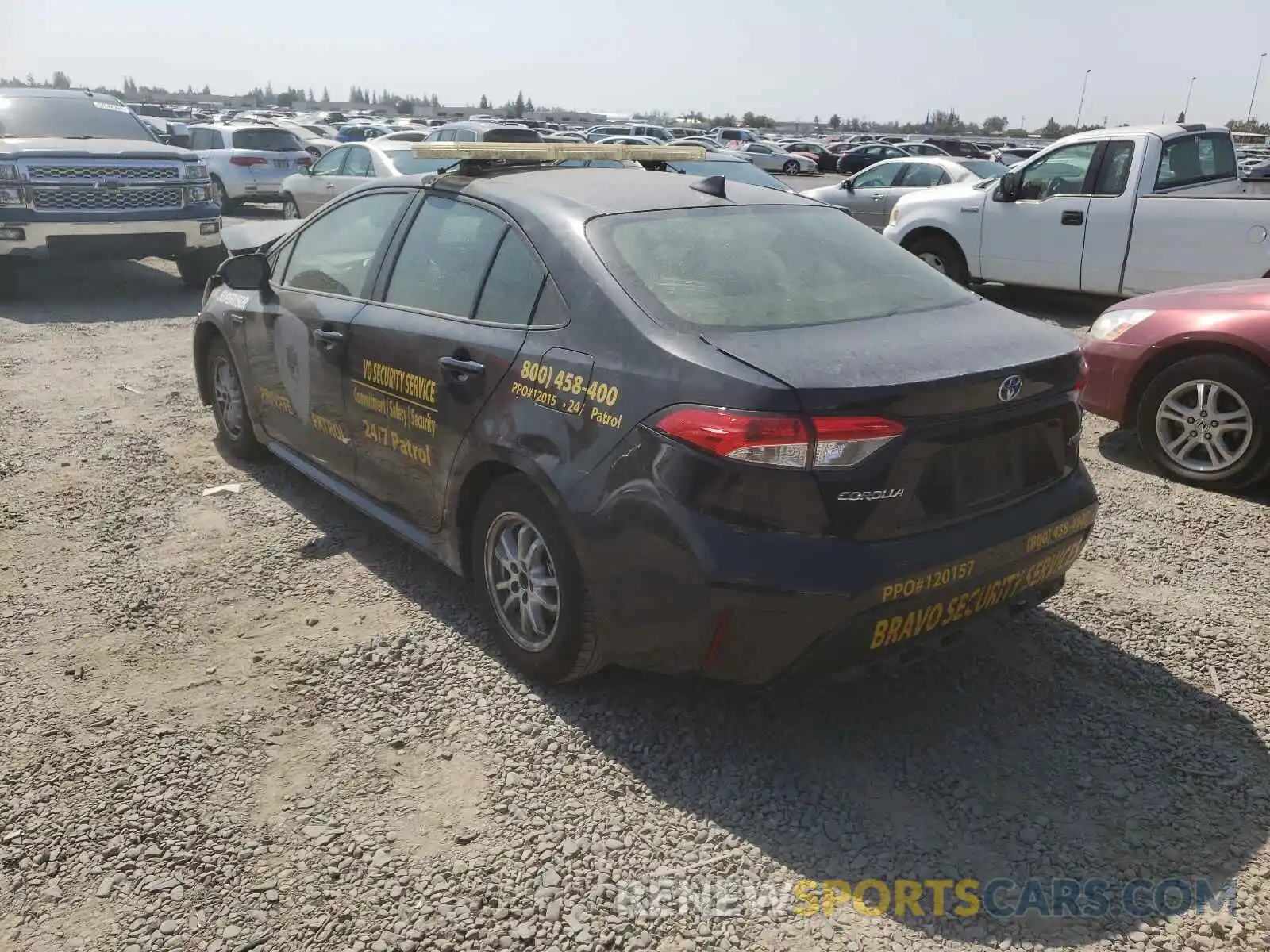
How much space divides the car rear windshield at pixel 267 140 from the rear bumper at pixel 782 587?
17.8 m

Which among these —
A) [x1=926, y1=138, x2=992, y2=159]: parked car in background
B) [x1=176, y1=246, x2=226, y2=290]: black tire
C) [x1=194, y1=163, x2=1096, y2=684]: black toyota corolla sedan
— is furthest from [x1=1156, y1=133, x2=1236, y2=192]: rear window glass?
[x1=926, y1=138, x2=992, y2=159]: parked car in background

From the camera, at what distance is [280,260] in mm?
4801

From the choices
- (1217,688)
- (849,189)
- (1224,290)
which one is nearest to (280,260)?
(1217,688)

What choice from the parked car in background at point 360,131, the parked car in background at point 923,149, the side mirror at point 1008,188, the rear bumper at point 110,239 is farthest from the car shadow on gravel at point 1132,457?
the parked car in background at point 360,131

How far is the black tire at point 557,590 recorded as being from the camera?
2992mm

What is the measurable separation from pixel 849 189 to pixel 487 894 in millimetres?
12652

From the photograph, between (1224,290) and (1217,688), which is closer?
(1217,688)

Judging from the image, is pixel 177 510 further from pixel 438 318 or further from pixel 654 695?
pixel 654 695

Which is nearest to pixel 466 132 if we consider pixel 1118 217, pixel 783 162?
pixel 1118 217

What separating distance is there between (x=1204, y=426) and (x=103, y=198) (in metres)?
9.64

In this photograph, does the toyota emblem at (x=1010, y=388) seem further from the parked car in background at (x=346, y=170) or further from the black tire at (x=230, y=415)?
the parked car in background at (x=346, y=170)

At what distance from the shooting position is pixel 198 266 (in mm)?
11094

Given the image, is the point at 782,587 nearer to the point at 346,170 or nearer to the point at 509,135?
the point at 346,170

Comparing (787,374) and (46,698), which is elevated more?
(787,374)
